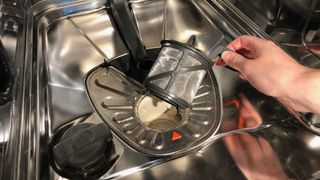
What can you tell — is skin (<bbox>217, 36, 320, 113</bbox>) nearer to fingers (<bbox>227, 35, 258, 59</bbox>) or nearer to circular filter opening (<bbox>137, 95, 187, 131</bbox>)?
fingers (<bbox>227, 35, 258, 59</bbox>)

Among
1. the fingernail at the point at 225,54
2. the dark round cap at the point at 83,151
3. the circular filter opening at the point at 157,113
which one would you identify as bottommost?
the circular filter opening at the point at 157,113

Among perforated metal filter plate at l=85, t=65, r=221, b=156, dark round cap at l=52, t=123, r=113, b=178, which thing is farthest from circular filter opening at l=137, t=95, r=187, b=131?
dark round cap at l=52, t=123, r=113, b=178

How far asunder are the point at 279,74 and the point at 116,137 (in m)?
0.30

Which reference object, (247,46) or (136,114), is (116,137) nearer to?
(136,114)

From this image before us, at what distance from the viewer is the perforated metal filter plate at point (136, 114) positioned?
536 millimetres

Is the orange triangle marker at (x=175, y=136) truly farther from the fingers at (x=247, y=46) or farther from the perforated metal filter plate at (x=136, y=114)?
the fingers at (x=247, y=46)

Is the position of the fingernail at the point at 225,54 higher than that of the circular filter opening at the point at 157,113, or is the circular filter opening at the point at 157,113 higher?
the fingernail at the point at 225,54

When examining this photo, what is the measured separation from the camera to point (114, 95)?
62 centimetres

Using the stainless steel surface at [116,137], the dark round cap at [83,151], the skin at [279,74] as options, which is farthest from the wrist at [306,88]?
the dark round cap at [83,151]

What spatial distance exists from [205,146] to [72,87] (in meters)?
0.31

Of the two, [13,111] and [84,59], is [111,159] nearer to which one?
[13,111]

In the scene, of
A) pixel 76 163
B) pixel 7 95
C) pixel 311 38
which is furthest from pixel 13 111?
pixel 311 38

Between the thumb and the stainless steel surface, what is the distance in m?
0.10

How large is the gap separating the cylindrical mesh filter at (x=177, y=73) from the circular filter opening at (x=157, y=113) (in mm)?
87
